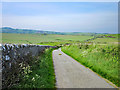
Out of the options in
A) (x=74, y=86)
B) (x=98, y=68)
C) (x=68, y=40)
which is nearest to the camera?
(x=74, y=86)

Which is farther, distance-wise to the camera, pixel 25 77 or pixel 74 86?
pixel 25 77

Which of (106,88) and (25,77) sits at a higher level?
(25,77)

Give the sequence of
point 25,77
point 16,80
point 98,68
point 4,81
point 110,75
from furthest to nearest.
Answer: point 98,68 → point 110,75 → point 25,77 → point 16,80 → point 4,81

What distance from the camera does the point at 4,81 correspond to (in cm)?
535

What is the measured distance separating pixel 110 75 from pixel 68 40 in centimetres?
5680

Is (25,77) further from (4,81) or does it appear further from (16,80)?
(4,81)

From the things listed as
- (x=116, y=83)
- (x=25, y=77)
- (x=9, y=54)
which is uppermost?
(x=9, y=54)

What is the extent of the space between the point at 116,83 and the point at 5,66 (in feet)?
20.8

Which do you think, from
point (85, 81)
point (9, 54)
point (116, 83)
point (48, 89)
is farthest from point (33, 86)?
point (116, 83)

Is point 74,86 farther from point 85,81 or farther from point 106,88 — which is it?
point 106,88

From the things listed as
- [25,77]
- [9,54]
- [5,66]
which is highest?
[9,54]

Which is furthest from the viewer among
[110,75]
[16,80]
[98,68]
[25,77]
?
[98,68]

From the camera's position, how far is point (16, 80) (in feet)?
19.2

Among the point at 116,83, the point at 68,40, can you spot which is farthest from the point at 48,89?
the point at 68,40
